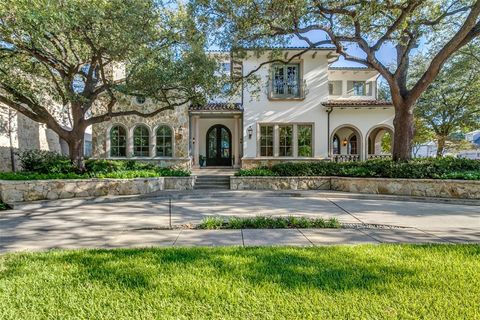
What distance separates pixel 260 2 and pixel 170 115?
27.6ft

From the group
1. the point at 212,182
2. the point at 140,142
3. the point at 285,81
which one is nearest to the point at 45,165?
the point at 140,142

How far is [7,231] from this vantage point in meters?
5.34

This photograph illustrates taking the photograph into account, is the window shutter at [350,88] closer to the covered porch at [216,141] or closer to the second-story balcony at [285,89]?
the second-story balcony at [285,89]

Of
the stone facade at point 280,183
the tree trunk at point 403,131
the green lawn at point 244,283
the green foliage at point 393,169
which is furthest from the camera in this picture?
the stone facade at point 280,183

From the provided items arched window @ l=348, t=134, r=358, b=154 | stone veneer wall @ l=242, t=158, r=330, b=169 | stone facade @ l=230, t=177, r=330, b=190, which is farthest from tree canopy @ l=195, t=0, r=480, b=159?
arched window @ l=348, t=134, r=358, b=154

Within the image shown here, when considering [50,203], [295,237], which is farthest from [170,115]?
[295,237]

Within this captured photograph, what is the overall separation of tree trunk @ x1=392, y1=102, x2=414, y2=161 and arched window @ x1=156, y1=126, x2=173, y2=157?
11112 mm

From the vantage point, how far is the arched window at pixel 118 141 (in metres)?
15.3

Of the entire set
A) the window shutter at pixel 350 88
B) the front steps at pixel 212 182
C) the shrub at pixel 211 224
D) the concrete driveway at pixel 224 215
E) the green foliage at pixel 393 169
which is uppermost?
the window shutter at pixel 350 88

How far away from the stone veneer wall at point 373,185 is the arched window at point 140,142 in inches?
255

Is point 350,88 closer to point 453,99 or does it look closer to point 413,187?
point 453,99

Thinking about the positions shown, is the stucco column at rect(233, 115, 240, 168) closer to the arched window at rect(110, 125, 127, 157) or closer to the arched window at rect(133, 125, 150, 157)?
the arched window at rect(133, 125, 150, 157)

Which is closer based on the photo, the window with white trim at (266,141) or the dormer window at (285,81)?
the dormer window at (285,81)

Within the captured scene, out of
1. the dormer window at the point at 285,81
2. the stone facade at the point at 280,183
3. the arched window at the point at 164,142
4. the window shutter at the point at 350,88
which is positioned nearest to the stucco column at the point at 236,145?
the dormer window at the point at 285,81
